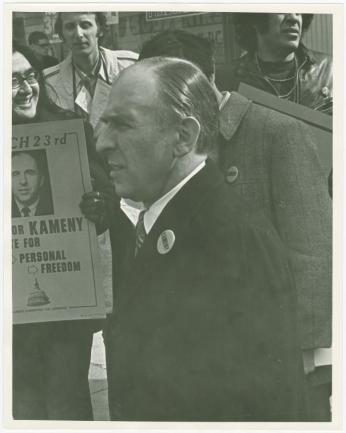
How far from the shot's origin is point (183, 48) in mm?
3844

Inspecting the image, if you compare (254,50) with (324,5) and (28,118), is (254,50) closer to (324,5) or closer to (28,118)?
(324,5)

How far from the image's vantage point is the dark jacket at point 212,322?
372 centimetres

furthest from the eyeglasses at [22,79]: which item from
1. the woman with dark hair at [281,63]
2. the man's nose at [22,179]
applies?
the woman with dark hair at [281,63]

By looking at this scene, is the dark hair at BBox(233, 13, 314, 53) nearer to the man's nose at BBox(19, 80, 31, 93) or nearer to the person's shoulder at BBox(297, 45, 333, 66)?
the person's shoulder at BBox(297, 45, 333, 66)

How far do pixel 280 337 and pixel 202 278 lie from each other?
0.52 meters

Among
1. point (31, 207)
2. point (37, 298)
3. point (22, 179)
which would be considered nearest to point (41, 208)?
point (31, 207)

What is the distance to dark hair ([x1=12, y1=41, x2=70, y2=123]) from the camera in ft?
12.8

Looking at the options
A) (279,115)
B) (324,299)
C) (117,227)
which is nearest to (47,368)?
(117,227)

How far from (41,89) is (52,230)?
78cm

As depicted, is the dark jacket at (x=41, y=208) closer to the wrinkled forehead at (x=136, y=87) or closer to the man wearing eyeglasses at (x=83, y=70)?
the man wearing eyeglasses at (x=83, y=70)

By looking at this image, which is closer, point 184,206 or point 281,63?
point 184,206

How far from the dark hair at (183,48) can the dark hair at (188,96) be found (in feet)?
0.15

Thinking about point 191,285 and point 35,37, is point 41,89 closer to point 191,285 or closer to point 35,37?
point 35,37

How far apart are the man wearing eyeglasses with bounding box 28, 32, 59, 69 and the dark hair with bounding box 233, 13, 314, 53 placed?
1.01m
